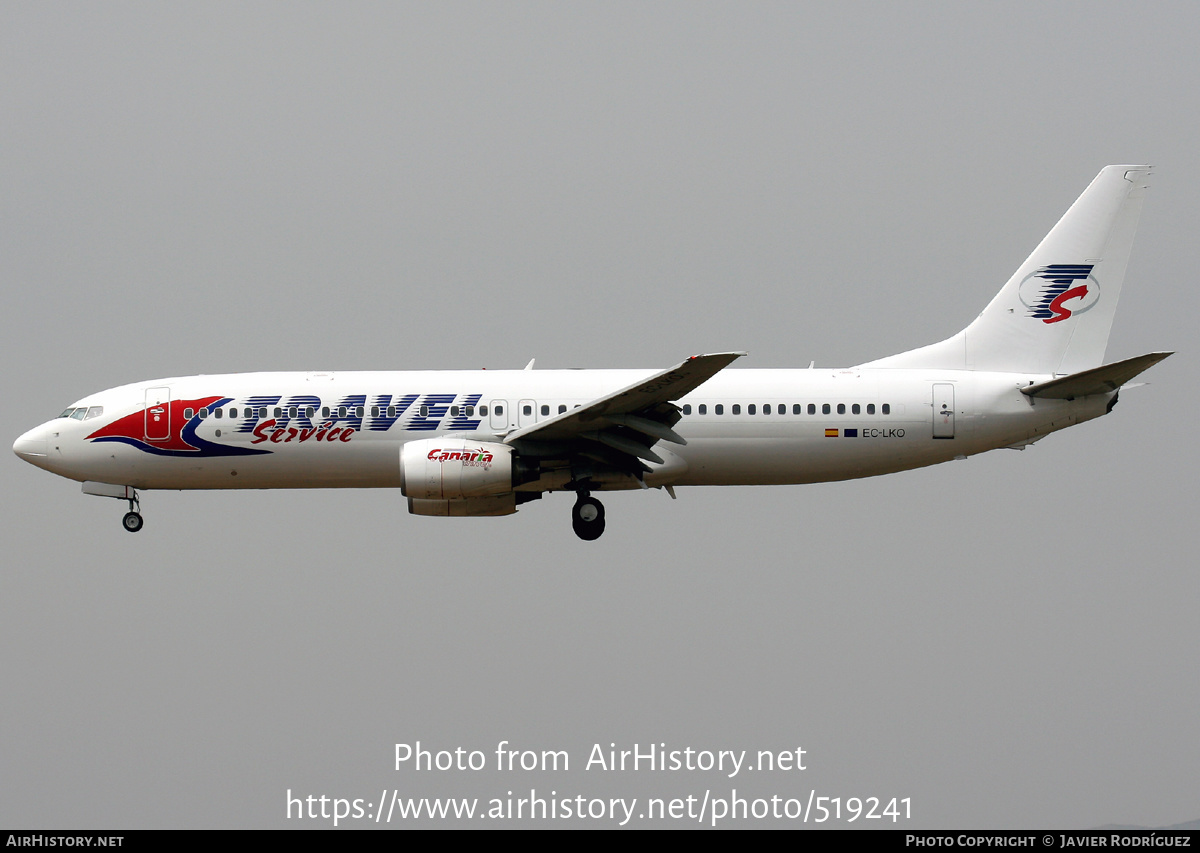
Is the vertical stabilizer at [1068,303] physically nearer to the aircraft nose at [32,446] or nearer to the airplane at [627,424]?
the airplane at [627,424]

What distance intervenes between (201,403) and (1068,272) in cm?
1839

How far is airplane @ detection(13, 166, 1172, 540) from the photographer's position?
24.6m

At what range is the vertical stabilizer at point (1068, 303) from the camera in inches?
1027

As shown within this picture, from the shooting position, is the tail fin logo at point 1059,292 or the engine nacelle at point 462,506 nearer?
the engine nacelle at point 462,506

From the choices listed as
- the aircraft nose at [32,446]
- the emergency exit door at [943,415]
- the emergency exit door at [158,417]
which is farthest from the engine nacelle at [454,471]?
the emergency exit door at [943,415]

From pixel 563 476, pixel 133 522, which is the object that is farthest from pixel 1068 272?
pixel 133 522

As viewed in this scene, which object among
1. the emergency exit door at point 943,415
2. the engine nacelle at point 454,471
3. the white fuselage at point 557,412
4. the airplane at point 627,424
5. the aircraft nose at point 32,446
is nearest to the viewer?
the engine nacelle at point 454,471

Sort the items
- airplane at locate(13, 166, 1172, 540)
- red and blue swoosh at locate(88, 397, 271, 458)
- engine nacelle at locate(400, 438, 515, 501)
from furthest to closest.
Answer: red and blue swoosh at locate(88, 397, 271, 458)
airplane at locate(13, 166, 1172, 540)
engine nacelle at locate(400, 438, 515, 501)

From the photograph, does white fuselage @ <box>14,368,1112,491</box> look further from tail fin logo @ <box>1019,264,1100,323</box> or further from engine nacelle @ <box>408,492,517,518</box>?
tail fin logo @ <box>1019,264,1100,323</box>

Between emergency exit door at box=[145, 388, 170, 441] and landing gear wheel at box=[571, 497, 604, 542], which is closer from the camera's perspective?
landing gear wheel at box=[571, 497, 604, 542]

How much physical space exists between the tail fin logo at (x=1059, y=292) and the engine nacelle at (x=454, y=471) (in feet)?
38.3

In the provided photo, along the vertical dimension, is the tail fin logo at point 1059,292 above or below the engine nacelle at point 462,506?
above

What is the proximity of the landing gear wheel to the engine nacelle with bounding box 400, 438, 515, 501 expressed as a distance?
6.37 feet

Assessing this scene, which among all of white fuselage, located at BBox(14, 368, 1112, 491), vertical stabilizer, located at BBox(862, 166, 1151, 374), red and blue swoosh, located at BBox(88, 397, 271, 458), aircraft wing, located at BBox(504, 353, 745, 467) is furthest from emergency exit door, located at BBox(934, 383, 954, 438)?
red and blue swoosh, located at BBox(88, 397, 271, 458)
